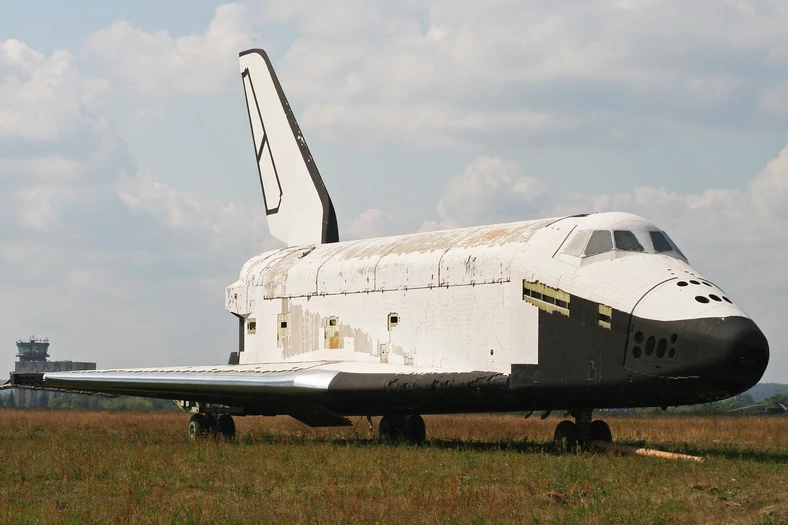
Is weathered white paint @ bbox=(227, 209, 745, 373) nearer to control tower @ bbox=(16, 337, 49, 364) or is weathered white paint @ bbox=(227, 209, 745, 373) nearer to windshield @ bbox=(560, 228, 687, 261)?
windshield @ bbox=(560, 228, 687, 261)

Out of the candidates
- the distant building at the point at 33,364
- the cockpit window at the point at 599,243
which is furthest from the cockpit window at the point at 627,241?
the distant building at the point at 33,364

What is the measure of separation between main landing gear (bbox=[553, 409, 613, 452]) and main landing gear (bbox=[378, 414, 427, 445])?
11.9 ft

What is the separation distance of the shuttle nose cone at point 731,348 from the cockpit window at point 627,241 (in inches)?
81.7

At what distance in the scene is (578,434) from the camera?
15945 millimetres

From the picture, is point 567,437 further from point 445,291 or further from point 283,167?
point 283,167

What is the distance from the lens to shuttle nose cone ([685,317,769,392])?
507 inches

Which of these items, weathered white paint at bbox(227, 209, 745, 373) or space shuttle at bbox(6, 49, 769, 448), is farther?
weathered white paint at bbox(227, 209, 745, 373)

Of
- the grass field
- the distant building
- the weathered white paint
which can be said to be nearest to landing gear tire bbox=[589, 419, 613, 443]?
the grass field

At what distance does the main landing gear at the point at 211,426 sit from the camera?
20.0 meters

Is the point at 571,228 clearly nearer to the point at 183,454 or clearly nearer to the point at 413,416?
the point at 413,416

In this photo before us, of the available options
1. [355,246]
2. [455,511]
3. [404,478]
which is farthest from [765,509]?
[355,246]

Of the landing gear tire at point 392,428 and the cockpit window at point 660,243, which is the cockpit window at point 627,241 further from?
the landing gear tire at point 392,428

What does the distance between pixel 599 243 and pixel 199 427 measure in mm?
9122

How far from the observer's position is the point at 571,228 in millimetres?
15562
